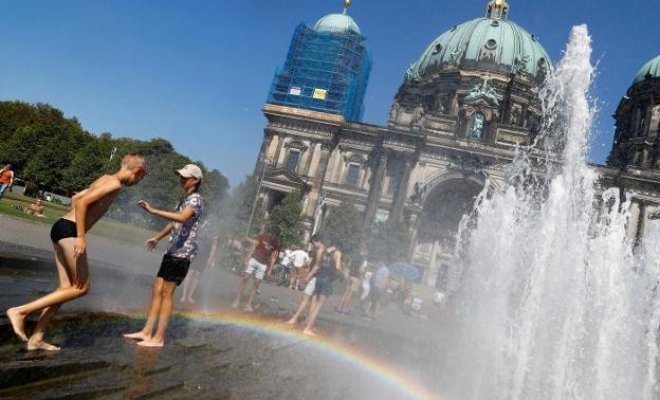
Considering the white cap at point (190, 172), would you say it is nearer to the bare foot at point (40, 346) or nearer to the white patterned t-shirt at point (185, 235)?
the white patterned t-shirt at point (185, 235)

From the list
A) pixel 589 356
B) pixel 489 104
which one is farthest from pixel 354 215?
pixel 589 356

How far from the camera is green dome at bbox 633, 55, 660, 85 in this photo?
4612 cm

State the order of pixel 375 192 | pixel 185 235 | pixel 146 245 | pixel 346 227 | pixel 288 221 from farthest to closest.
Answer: pixel 375 192
pixel 346 227
pixel 288 221
pixel 146 245
pixel 185 235

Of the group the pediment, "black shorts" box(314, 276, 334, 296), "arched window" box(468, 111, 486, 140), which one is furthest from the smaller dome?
"black shorts" box(314, 276, 334, 296)

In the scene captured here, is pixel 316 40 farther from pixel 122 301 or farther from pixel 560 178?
pixel 122 301

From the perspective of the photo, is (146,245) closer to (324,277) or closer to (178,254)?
(178,254)

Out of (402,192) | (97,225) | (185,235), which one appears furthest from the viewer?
(402,192)

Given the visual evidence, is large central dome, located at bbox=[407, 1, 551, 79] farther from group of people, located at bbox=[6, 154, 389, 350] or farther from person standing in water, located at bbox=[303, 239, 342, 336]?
group of people, located at bbox=[6, 154, 389, 350]

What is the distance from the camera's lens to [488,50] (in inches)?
1978

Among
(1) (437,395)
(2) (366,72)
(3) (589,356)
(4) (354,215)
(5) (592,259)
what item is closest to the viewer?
(1) (437,395)

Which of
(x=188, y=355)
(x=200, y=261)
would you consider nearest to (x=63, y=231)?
(x=188, y=355)

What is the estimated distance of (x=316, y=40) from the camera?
47250 millimetres

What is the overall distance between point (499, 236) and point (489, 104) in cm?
3308

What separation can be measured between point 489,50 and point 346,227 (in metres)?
26.8
